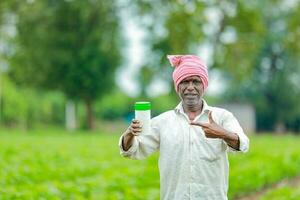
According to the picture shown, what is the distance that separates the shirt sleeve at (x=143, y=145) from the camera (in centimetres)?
410

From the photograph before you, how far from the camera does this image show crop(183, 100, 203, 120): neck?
4121 mm

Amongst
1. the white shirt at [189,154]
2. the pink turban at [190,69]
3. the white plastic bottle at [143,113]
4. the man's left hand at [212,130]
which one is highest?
the pink turban at [190,69]

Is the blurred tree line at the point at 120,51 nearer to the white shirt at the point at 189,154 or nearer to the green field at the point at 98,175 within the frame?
the green field at the point at 98,175

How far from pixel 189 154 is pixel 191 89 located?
397 mm

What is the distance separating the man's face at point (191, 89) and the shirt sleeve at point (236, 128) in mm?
206

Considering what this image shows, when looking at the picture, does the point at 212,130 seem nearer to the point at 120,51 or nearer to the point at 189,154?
the point at 189,154

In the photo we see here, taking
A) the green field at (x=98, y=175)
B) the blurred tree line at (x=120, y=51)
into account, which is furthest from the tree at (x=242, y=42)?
the green field at (x=98, y=175)

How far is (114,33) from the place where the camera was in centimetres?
3403

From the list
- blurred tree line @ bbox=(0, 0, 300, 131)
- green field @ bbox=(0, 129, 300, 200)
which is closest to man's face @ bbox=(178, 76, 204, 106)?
green field @ bbox=(0, 129, 300, 200)

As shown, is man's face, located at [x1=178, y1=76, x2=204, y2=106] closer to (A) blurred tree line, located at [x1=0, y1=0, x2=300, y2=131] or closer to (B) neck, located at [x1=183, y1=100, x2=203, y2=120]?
(B) neck, located at [x1=183, y1=100, x2=203, y2=120]

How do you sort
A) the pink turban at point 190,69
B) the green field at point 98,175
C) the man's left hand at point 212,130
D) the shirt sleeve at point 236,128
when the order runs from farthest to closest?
the green field at point 98,175 < the pink turban at point 190,69 < the shirt sleeve at point 236,128 < the man's left hand at point 212,130

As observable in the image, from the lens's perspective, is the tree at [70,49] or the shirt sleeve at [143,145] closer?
the shirt sleeve at [143,145]

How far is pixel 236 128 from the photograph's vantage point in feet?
13.1

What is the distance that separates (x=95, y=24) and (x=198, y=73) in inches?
1303
